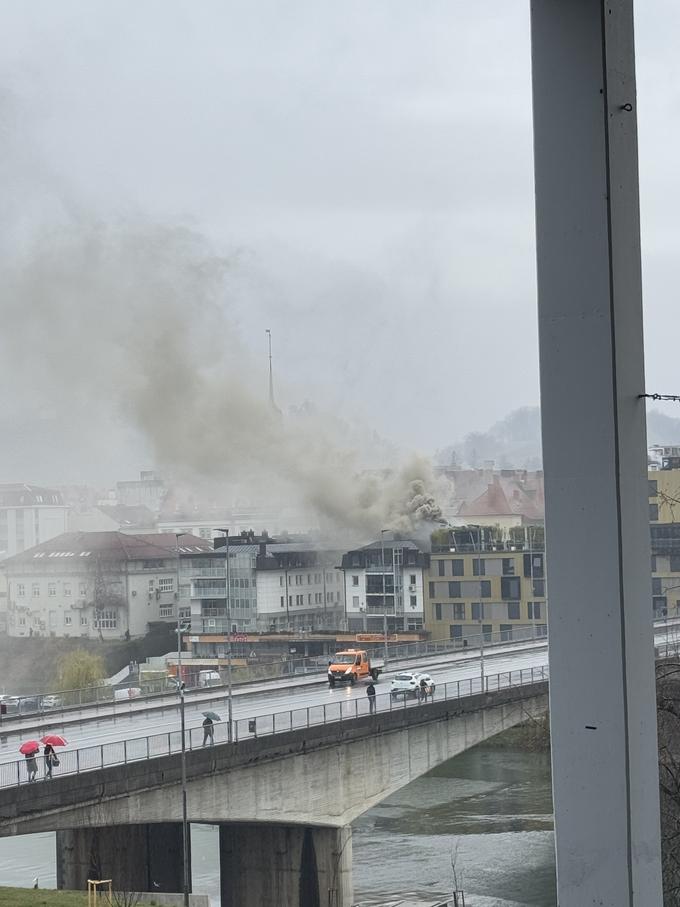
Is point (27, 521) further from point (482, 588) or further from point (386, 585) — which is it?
point (482, 588)

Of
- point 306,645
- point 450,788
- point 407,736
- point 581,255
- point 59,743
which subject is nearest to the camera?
point 581,255

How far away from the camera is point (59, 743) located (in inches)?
784

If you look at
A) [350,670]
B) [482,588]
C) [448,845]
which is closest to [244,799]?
[448,845]

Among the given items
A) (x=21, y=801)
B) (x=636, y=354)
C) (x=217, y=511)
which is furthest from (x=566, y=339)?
(x=217, y=511)

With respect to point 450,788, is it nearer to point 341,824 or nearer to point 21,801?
point 341,824

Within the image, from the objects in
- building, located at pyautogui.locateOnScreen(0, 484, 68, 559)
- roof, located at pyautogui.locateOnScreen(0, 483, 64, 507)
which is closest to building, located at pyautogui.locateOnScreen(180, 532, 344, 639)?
building, located at pyautogui.locateOnScreen(0, 484, 68, 559)

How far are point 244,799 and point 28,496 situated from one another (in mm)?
47066

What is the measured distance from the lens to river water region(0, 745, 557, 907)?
67.1 feet

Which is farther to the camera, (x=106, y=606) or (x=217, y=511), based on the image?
(x=217, y=511)

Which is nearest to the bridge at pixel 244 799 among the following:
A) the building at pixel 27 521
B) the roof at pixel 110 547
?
the roof at pixel 110 547

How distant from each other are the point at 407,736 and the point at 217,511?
1758 inches

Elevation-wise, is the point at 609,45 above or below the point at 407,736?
above

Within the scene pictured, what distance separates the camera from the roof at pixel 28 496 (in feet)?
208

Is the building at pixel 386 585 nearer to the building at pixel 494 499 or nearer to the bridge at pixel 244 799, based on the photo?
the building at pixel 494 499
